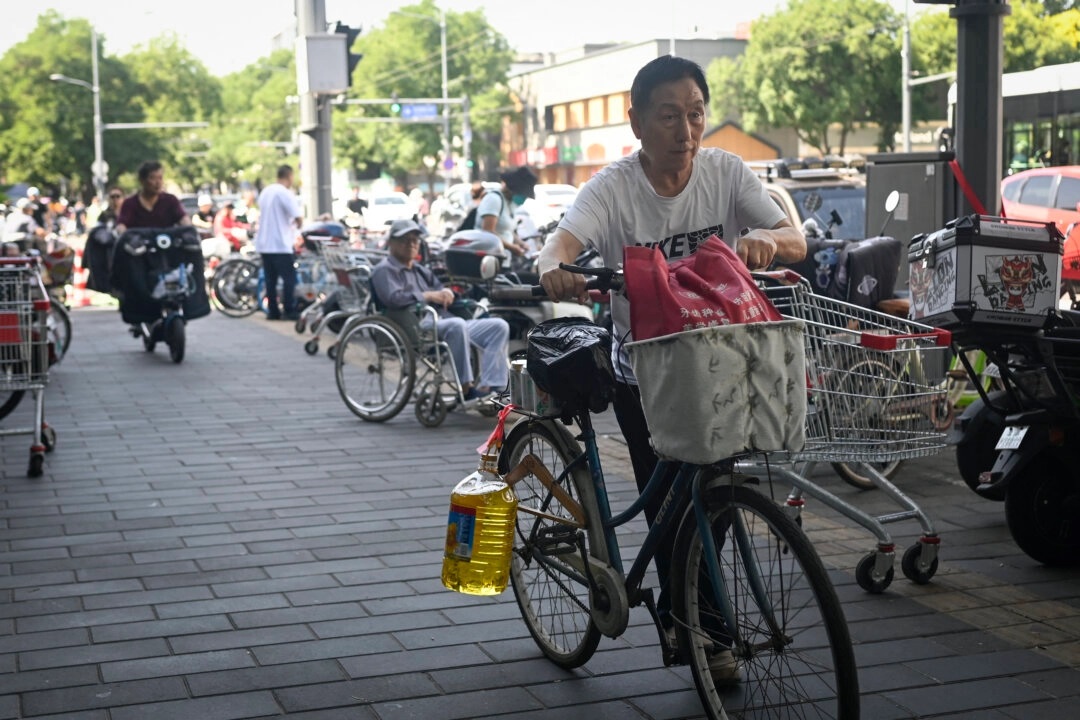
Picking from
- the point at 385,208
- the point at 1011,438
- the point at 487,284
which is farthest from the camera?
the point at 385,208

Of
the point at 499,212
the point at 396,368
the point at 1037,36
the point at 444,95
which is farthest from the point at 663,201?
the point at 444,95

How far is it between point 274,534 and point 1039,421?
3280 mm

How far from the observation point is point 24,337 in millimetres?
8227

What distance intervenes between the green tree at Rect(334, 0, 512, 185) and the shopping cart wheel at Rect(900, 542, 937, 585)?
263 feet

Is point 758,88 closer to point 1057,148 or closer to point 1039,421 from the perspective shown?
point 1057,148

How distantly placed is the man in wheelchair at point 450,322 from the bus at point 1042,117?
1822 centimetres

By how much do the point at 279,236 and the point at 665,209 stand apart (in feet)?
45.8

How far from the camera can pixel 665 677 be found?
4578mm

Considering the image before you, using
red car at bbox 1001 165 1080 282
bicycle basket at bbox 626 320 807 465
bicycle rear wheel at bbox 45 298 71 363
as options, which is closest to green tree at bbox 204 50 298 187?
red car at bbox 1001 165 1080 282

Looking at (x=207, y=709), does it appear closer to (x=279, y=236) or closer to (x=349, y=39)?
(x=279, y=236)

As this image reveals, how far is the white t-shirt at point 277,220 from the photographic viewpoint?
17.6 meters

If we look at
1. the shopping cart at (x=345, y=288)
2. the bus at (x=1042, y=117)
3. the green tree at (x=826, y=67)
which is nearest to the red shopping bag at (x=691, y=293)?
the shopping cart at (x=345, y=288)

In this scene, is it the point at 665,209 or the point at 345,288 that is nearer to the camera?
the point at 665,209

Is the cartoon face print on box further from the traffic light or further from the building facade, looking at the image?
the building facade
